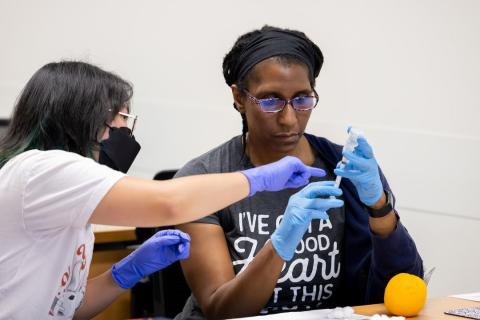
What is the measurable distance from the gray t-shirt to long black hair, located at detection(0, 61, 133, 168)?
0.40 meters

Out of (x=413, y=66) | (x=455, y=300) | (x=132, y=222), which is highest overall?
(x=413, y=66)

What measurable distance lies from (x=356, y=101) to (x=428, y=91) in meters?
0.30

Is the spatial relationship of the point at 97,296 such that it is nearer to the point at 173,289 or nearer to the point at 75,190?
the point at 173,289

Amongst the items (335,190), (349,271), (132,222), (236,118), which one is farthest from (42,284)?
(236,118)

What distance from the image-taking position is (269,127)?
1.79 meters

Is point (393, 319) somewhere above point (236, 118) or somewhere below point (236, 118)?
below

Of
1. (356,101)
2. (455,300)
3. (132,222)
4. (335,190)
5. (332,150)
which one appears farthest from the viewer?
(356,101)

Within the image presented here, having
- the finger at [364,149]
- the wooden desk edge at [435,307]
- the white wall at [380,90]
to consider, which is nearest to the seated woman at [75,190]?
the finger at [364,149]

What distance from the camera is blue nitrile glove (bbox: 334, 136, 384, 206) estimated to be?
1.60m

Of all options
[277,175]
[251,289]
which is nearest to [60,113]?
[277,175]

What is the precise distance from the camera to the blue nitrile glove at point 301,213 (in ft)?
5.13

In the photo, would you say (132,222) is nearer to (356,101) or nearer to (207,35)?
(356,101)

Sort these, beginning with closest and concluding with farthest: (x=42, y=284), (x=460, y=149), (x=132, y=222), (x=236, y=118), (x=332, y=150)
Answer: (x=132, y=222) → (x=42, y=284) → (x=332, y=150) → (x=460, y=149) → (x=236, y=118)

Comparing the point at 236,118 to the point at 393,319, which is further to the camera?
the point at 236,118
